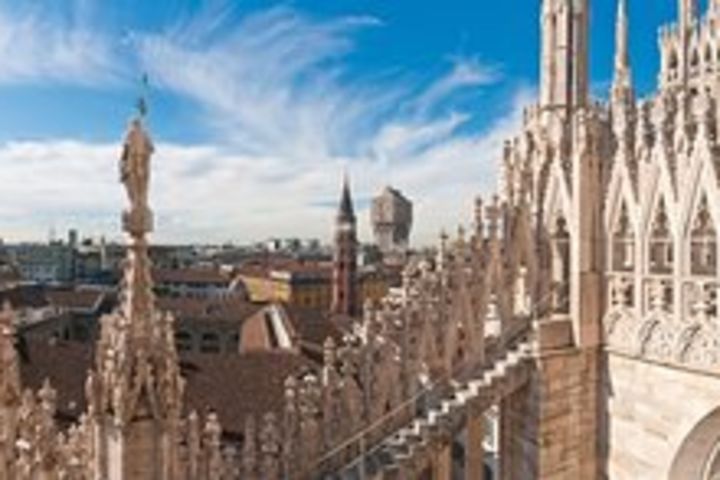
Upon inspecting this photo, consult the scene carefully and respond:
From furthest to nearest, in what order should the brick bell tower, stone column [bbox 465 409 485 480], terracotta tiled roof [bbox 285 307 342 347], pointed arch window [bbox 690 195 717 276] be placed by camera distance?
the brick bell tower → terracotta tiled roof [bbox 285 307 342 347] → stone column [bbox 465 409 485 480] → pointed arch window [bbox 690 195 717 276]

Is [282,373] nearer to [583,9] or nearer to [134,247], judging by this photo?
[583,9]

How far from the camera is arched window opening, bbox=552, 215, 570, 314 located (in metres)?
12.3

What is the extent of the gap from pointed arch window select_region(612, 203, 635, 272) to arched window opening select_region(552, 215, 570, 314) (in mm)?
826

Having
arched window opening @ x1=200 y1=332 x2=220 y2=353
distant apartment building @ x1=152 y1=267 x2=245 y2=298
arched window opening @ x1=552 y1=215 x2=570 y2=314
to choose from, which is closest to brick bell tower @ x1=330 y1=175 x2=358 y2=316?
arched window opening @ x1=200 y1=332 x2=220 y2=353

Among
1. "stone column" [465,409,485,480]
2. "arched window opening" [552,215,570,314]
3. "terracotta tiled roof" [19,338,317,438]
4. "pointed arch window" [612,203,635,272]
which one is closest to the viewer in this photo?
"pointed arch window" [612,203,635,272]

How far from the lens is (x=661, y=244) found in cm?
1110

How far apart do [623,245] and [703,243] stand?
1.21 metres

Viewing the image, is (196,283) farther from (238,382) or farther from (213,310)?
(238,382)

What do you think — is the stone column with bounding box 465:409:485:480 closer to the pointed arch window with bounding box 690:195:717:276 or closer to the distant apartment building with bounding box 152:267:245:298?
the pointed arch window with bounding box 690:195:717:276

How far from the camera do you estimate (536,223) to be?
41.5 feet

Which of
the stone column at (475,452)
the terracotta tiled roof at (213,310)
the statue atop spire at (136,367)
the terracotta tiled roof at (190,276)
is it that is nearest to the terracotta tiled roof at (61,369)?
the stone column at (475,452)

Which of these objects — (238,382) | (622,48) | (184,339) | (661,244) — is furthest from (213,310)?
(661,244)

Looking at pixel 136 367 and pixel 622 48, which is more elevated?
pixel 622 48

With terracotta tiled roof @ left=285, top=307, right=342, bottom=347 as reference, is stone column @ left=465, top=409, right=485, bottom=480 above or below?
above
